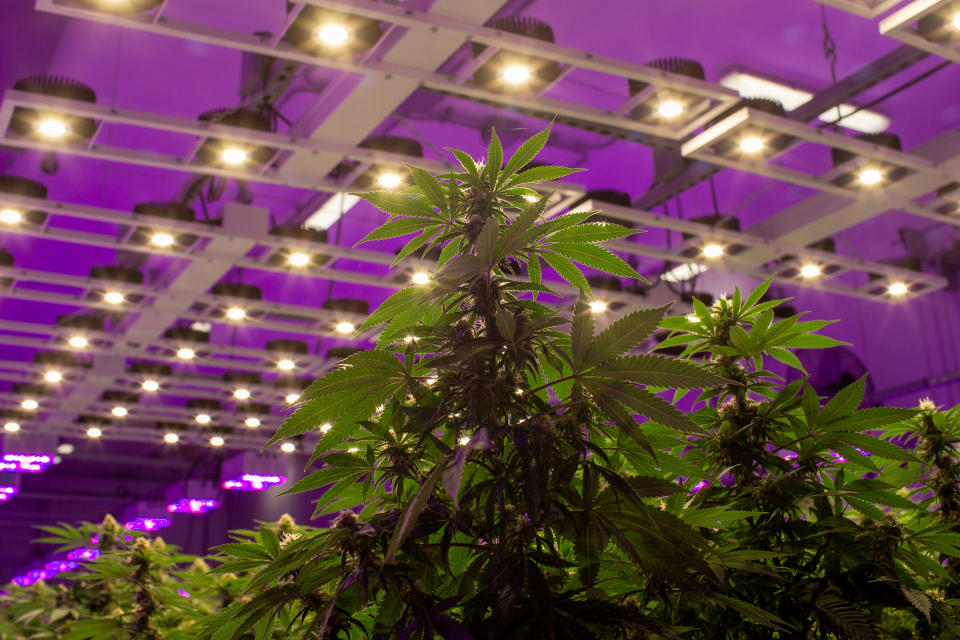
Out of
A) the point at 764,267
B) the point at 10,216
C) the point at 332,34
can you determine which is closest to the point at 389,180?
the point at 332,34

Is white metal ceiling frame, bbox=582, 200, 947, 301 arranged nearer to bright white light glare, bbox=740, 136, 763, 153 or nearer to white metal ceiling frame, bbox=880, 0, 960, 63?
bright white light glare, bbox=740, 136, 763, 153

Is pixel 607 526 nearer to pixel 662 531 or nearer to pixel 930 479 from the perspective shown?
pixel 662 531

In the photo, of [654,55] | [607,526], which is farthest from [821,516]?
[654,55]

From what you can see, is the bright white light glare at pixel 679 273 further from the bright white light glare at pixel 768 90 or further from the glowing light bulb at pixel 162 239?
the glowing light bulb at pixel 162 239

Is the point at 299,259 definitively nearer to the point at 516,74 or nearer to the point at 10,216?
the point at 10,216

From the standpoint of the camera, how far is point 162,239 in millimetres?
6801

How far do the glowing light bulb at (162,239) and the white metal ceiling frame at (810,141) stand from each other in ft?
12.4

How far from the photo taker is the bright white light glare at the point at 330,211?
26.6 ft

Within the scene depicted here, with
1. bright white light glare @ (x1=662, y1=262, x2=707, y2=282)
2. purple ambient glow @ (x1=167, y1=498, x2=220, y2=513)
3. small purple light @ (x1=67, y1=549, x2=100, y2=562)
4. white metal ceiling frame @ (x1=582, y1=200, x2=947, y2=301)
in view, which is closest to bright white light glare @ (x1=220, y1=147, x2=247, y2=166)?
white metal ceiling frame @ (x1=582, y1=200, x2=947, y2=301)

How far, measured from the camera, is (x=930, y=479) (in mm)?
1555

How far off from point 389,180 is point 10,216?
107 inches

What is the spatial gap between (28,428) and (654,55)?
9.63m

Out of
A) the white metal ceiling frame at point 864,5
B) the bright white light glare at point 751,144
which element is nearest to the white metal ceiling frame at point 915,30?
the white metal ceiling frame at point 864,5

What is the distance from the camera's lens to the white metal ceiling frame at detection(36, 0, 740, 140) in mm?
4422
